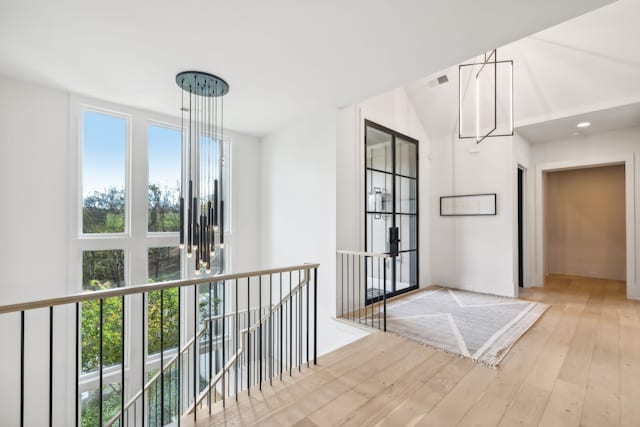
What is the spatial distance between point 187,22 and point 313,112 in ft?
7.12

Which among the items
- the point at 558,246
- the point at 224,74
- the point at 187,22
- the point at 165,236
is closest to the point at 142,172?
the point at 165,236

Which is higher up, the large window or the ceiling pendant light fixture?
the ceiling pendant light fixture

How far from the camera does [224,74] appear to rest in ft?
10.1

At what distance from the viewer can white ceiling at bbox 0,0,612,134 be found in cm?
215

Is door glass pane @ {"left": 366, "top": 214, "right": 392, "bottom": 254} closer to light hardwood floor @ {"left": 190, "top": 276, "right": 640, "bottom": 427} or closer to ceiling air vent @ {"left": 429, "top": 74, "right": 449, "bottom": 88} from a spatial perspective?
light hardwood floor @ {"left": 190, "top": 276, "right": 640, "bottom": 427}

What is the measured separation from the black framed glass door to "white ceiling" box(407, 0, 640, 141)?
44.0 inches

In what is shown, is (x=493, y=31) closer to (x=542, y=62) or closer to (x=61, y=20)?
(x=542, y=62)

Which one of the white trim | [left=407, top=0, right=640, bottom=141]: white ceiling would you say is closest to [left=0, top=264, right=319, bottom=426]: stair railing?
[left=407, top=0, right=640, bottom=141]: white ceiling

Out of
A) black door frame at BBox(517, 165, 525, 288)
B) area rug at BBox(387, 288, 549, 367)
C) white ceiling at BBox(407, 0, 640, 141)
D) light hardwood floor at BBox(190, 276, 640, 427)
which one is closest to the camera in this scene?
light hardwood floor at BBox(190, 276, 640, 427)

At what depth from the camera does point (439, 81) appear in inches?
178

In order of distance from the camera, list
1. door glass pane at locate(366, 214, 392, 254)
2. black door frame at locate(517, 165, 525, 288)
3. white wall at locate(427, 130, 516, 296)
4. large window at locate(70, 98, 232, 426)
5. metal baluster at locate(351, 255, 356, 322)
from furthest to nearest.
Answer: black door frame at locate(517, 165, 525, 288)
white wall at locate(427, 130, 516, 296)
door glass pane at locate(366, 214, 392, 254)
metal baluster at locate(351, 255, 356, 322)
large window at locate(70, 98, 232, 426)

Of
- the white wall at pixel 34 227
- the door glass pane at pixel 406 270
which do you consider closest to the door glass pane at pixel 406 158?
the door glass pane at pixel 406 270

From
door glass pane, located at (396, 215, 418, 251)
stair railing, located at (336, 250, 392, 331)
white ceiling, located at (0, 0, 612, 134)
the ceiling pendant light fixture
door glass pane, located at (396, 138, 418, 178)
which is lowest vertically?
stair railing, located at (336, 250, 392, 331)

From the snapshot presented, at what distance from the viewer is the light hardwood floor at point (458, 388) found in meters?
1.96
